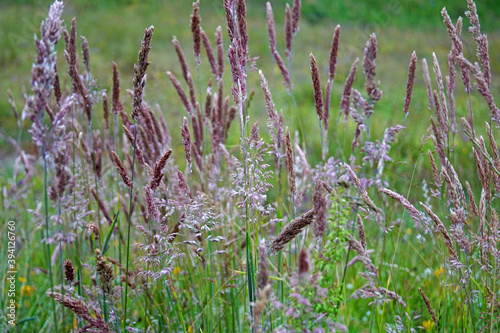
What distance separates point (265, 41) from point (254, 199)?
10.4m

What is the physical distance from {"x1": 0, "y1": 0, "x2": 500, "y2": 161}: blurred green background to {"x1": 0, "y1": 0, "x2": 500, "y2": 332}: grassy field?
62 mm

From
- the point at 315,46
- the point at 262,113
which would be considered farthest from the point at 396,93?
the point at 315,46

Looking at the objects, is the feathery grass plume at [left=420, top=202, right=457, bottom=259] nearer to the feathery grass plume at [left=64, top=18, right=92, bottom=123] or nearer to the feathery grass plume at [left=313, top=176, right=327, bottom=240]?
the feathery grass plume at [left=313, top=176, right=327, bottom=240]

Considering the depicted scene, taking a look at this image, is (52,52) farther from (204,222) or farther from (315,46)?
(315,46)

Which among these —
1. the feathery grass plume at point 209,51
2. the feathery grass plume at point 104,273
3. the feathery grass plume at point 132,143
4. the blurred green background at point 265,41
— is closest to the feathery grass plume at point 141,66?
the feathery grass plume at point 132,143

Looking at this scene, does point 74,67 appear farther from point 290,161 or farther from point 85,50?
point 290,161

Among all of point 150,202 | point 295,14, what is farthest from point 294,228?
point 295,14

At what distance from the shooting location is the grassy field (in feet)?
4.01

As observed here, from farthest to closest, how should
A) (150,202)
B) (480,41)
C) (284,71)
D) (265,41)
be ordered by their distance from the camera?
(265,41) < (284,71) < (480,41) < (150,202)

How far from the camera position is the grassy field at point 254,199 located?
1.22 metres

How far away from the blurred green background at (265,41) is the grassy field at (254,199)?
6cm

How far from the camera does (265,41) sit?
36.2 ft

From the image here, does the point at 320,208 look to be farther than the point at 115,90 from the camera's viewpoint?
No

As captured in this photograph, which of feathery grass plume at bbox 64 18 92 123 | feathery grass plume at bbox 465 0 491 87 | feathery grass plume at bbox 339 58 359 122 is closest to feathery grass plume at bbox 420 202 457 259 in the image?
feathery grass plume at bbox 465 0 491 87
